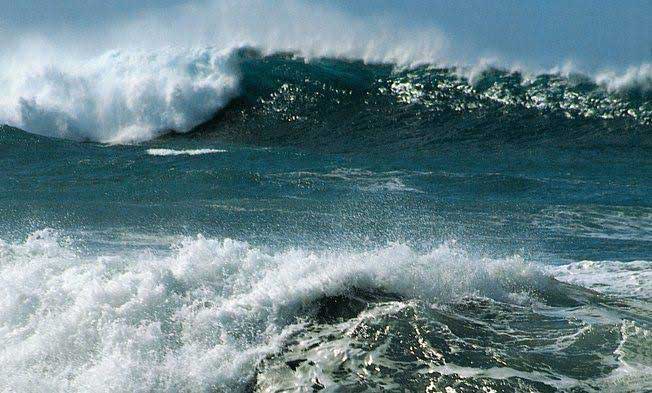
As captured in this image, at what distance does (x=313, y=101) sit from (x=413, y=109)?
2.52 meters

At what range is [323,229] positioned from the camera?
1154 centimetres

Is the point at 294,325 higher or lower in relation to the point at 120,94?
lower

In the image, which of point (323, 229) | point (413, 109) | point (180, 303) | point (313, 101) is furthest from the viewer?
point (313, 101)

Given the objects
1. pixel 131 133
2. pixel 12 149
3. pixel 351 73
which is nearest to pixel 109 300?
pixel 12 149

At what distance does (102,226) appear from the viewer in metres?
11.5

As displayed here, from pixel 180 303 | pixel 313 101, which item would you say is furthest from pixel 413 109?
pixel 180 303

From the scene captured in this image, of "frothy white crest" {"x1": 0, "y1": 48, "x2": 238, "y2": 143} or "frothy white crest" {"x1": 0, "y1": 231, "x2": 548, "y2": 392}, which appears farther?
"frothy white crest" {"x1": 0, "y1": 48, "x2": 238, "y2": 143}

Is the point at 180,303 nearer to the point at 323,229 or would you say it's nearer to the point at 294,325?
the point at 294,325

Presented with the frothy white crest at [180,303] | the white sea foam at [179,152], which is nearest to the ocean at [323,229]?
the frothy white crest at [180,303]

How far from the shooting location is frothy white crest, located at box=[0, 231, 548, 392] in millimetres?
6121

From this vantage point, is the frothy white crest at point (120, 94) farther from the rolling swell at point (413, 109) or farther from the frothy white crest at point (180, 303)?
the frothy white crest at point (180, 303)

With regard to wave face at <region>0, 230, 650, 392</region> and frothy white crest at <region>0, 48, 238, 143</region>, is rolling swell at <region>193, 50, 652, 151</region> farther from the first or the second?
wave face at <region>0, 230, 650, 392</region>

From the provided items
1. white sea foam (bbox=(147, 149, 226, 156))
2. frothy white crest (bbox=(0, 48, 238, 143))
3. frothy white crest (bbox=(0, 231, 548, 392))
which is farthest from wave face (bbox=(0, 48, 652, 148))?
frothy white crest (bbox=(0, 231, 548, 392))

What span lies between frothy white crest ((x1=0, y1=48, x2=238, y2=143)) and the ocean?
7 centimetres
